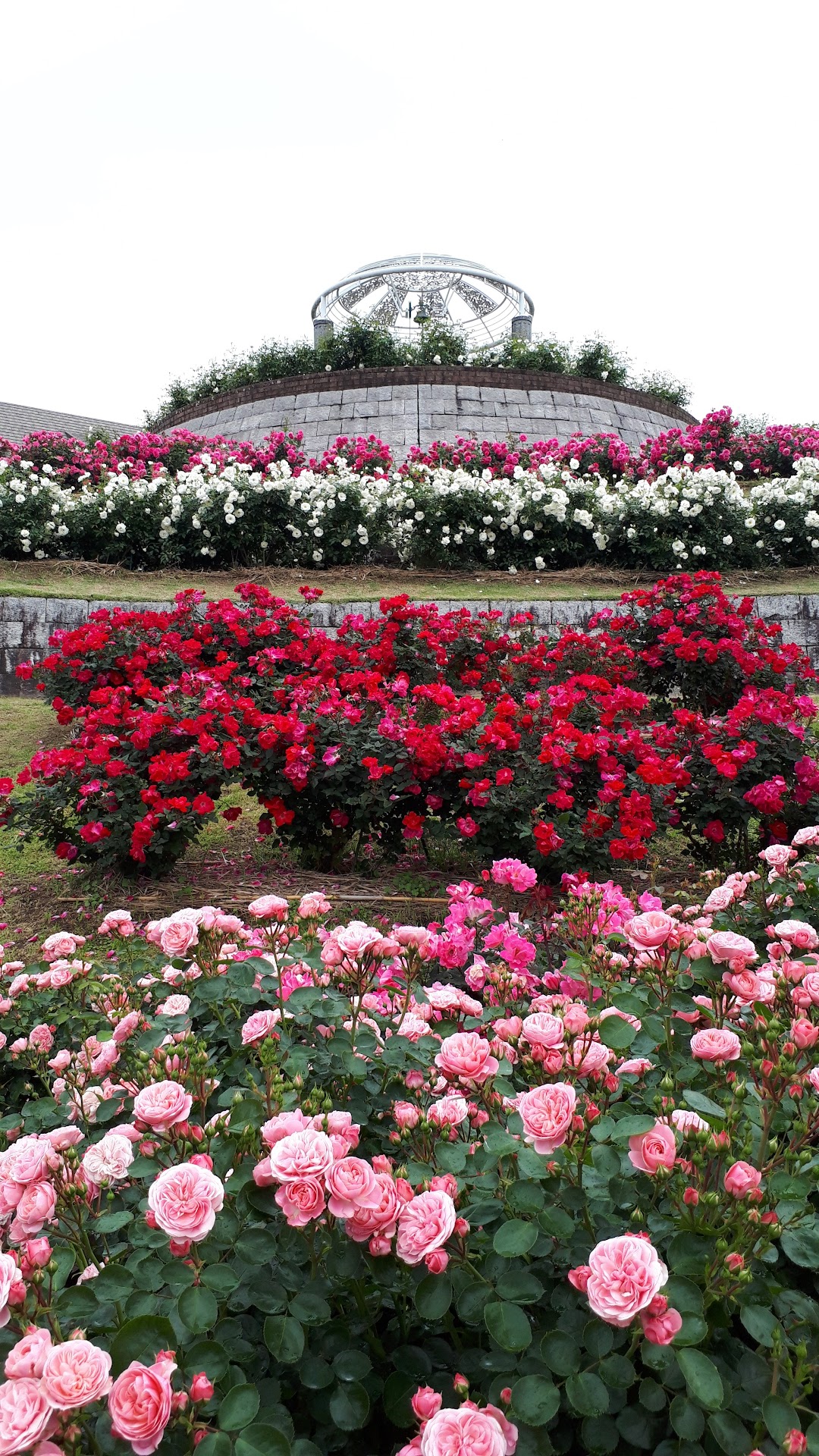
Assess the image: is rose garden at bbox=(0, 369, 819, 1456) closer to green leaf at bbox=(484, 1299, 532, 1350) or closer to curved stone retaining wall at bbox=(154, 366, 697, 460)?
green leaf at bbox=(484, 1299, 532, 1350)

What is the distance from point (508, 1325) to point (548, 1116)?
8.7 inches

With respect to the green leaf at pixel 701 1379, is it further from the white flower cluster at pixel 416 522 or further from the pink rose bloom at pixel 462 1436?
the white flower cluster at pixel 416 522

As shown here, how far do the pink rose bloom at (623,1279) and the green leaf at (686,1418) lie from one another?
0.35ft

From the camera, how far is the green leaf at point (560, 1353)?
96cm

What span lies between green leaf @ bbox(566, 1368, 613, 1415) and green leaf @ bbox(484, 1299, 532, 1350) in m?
0.06

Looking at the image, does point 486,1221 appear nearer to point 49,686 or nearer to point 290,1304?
point 290,1304

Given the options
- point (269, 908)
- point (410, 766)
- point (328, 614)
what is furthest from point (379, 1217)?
point (328, 614)

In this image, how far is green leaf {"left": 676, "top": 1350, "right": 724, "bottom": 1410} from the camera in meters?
0.89

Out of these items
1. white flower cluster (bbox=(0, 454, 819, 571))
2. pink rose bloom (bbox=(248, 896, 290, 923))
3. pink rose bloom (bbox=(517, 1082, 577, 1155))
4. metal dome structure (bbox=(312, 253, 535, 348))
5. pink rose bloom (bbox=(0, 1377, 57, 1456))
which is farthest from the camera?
metal dome structure (bbox=(312, 253, 535, 348))

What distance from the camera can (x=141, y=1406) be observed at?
84 centimetres

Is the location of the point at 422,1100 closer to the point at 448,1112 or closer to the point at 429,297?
the point at 448,1112

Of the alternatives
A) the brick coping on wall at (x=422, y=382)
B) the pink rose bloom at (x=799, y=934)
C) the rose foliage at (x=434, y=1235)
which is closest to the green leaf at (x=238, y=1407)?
the rose foliage at (x=434, y=1235)

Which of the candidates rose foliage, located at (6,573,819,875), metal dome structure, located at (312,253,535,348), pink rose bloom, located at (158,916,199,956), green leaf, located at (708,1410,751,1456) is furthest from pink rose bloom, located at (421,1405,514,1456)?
metal dome structure, located at (312,253,535,348)

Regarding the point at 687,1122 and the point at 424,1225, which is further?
the point at 687,1122
